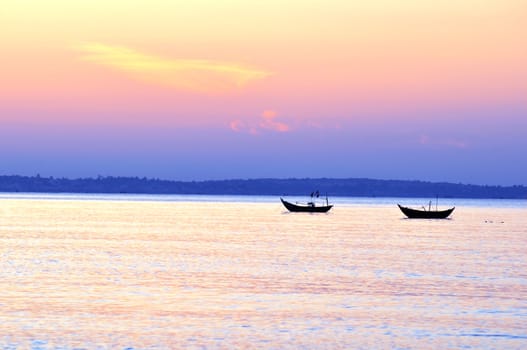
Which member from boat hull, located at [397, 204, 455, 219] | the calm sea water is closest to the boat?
boat hull, located at [397, 204, 455, 219]

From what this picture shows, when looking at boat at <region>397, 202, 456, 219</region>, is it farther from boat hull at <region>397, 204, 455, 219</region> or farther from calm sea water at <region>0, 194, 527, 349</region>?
calm sea water at <region>0, 194, 527, 349</region>

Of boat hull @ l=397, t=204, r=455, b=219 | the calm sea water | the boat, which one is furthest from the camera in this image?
boat hull @ l=397, t=204, r=455, b=219

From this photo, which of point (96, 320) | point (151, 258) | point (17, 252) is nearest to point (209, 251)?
point (151, 258)

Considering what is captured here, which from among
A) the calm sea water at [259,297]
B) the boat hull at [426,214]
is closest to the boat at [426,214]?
the boat hull at [426,214]

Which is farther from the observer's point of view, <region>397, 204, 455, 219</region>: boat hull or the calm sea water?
<region>397, 204, 455, 219</region>: boat hull

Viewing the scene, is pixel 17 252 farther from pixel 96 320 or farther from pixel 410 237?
pixel 410 237

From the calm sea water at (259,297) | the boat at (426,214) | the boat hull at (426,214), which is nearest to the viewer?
the calm sea water at (259,297)

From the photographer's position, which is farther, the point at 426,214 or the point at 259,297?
the point at 426,214

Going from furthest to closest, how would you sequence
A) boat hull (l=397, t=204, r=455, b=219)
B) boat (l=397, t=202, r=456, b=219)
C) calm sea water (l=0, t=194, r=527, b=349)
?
boat hull (l=397, t=204, r=455, b=219)
boat (l=397, t=202, r=456, b=219)
calm sea water (l=0, t=194, r=527, b=349)

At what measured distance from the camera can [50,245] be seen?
83.2 metres

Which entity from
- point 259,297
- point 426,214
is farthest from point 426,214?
point 259,297

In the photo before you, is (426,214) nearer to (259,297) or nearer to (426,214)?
(426,214)

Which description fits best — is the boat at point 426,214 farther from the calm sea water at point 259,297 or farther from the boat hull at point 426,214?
the calm sea water at point 259,297

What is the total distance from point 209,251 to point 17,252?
13740 mm
